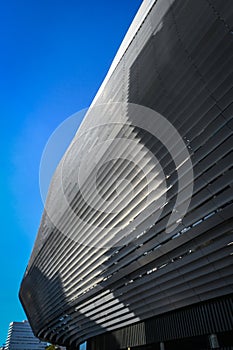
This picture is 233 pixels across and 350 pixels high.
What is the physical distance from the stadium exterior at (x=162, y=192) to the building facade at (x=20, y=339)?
491 feet

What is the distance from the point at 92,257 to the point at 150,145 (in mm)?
10423

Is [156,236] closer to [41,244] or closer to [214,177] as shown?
[214,177]

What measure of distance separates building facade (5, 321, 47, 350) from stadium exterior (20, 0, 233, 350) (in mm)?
149507

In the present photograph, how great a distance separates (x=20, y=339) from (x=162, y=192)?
166 m

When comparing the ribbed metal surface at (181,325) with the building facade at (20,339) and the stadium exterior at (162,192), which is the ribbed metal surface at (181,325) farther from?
the building facade at (20,339)

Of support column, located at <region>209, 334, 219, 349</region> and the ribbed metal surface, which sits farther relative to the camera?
support column, located at <region>209, 334, 219, 349</region>

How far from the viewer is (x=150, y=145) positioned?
13195mm

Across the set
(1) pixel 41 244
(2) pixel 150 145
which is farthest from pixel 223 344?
(1) pixel 41 244

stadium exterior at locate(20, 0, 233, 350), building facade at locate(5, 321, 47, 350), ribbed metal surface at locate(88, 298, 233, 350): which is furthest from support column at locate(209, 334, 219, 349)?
building facade at locate(5, 321, 47, 350)

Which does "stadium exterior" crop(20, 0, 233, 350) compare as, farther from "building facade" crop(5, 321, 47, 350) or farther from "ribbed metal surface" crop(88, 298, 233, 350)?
"building facade" crop(5, 321, 47, 350)

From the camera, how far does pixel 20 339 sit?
472ft

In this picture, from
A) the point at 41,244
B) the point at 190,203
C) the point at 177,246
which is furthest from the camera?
the point at 41,244

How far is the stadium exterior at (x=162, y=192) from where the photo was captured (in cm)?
1029

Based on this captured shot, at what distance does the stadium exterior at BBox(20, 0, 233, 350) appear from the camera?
10.3m
